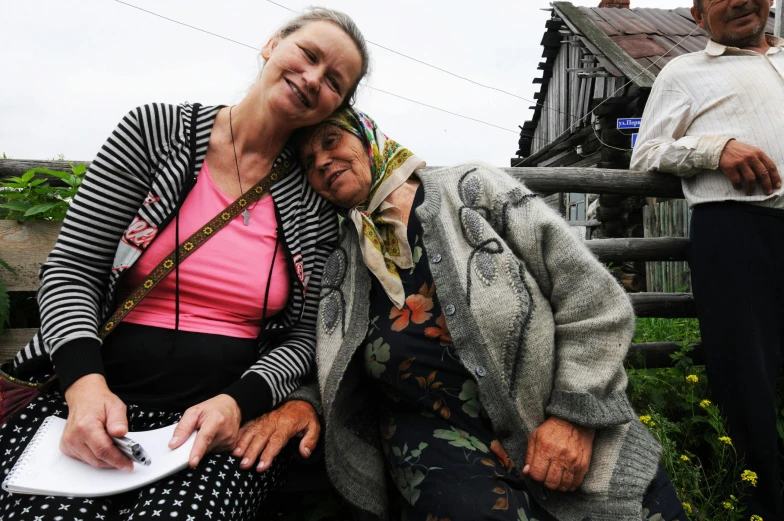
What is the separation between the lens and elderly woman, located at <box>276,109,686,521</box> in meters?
1.67

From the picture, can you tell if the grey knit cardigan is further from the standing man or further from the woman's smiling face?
the standing man

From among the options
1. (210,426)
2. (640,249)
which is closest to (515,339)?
(210,426)

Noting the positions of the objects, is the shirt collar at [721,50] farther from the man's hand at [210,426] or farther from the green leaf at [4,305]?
the green leaf at [4,305]

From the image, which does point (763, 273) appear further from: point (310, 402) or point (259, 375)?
point (259, 375)

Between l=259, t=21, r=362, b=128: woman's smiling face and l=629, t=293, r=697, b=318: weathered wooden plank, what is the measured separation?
91.5 inches

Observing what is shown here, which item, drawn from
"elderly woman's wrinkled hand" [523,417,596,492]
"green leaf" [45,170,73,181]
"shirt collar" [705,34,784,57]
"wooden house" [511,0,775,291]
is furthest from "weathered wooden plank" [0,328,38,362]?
"wooden house" [511,0,775,291]

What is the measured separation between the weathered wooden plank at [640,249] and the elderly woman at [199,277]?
6.06 ft

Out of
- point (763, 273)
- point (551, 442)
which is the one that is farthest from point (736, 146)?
point (551, 442)

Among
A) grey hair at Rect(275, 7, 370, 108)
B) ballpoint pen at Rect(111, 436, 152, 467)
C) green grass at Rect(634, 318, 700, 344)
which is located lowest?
green grass at Rect(634, 318, 700, 344)

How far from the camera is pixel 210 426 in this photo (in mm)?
1543

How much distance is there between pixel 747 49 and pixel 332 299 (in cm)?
240

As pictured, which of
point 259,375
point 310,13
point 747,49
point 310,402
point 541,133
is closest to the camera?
point 259,375

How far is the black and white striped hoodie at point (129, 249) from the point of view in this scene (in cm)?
167

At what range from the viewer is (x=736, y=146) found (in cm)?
246
